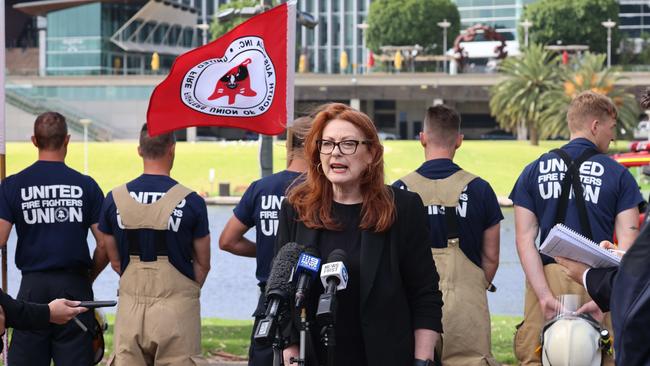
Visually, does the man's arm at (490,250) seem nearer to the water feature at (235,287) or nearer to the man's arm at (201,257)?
the man's arm at (201,257)

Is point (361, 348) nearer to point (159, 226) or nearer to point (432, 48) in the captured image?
point (159, 226)

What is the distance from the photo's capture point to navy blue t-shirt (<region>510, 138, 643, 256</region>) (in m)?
6.08

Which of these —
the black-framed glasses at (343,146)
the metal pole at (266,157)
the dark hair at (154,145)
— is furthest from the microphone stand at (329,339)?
the metal pole at (266,157)

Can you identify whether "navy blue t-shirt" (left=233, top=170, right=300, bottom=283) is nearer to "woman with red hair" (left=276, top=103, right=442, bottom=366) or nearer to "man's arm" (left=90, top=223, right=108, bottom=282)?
"man's arm" (left=90, top=223, right=108, bottom=282)

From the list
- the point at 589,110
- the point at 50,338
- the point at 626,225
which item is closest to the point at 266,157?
the point at 50,338

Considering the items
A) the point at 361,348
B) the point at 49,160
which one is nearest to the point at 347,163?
the point at 361,348

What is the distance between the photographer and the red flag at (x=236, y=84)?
24.3 feet

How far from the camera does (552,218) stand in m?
6.14

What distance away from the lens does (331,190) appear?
442 centimetres

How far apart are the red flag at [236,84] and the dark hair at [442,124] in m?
1.42

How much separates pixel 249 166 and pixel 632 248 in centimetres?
5283

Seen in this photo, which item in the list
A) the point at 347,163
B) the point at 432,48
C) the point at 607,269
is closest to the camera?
the point at 607,269

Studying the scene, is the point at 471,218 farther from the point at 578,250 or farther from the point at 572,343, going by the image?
the point at 578,250

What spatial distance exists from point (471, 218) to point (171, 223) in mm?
1579
